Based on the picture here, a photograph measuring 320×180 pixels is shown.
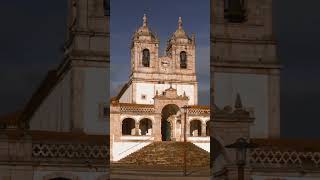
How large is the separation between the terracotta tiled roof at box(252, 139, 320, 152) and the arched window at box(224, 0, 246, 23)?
1364 millimetres

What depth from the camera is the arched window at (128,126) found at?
4746 millimetres

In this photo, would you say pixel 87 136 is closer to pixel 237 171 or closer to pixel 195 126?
pixel 237 171

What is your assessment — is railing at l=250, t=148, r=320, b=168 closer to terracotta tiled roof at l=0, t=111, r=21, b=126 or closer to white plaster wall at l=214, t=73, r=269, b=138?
white plaster wall at l=214, t=73, r=269, b=138

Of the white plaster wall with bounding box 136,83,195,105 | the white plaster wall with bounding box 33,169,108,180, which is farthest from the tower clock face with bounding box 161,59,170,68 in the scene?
the white plaster wall with bounding box 33,169,108,180

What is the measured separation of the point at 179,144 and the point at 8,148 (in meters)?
4.45

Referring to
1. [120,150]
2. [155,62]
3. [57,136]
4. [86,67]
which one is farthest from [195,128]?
[57,136]

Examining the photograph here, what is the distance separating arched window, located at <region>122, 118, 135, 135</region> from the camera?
15.6ft

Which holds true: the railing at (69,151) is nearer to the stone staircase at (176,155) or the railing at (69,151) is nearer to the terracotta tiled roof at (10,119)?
the terracotta tiled roof at (10,119)

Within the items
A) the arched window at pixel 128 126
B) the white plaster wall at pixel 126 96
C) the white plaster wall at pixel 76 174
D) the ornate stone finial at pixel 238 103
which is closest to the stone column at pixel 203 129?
the white plaster wall at pixel 126 96

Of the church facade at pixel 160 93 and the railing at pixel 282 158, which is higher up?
the church facade at pixel 160 93

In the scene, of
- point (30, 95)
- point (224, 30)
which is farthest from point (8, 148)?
point (224, 30)

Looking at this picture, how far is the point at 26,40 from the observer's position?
15.5ft

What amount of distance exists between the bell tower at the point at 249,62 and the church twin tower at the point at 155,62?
3571 millimetres

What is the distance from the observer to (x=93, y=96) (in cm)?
827
